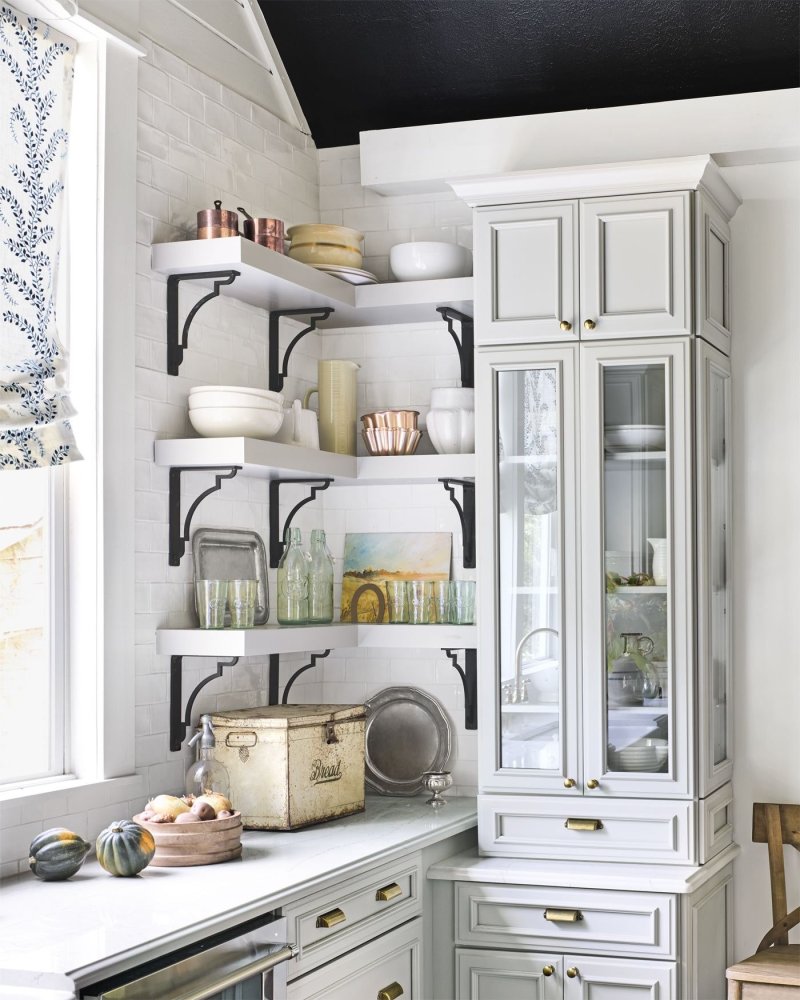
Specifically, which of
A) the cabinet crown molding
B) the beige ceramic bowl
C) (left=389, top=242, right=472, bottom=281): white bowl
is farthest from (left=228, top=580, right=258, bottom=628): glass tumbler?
the cabinet crown molding

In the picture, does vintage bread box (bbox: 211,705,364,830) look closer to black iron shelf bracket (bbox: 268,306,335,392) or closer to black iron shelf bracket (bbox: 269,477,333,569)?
black iron shelf bracket (bbox: 269,477,333,569)

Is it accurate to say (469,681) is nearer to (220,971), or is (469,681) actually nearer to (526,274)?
(526,274)

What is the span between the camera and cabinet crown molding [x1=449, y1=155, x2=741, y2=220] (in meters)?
3.44

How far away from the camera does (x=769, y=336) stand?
3.85 metres

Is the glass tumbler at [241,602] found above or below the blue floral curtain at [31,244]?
below

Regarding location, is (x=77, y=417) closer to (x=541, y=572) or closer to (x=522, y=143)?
(x=541, y=572)

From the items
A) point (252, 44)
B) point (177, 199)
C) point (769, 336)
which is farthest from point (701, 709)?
point (252, 44)

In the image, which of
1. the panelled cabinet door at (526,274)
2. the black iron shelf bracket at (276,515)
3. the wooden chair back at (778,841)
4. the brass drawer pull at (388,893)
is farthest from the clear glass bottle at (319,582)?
the wooden chair back at (778,841)

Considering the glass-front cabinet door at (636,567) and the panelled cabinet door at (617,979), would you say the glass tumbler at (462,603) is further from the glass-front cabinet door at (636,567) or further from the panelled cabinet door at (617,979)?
the panelled cabinet door at (617,979)

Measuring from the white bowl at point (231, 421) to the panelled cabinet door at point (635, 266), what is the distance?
91cm

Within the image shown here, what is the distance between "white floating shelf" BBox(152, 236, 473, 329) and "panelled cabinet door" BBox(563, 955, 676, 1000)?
6.13 feet

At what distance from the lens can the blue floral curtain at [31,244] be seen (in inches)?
111

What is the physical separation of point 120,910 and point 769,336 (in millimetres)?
2502

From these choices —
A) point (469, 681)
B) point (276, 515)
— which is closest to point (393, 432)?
point (276, 515)
